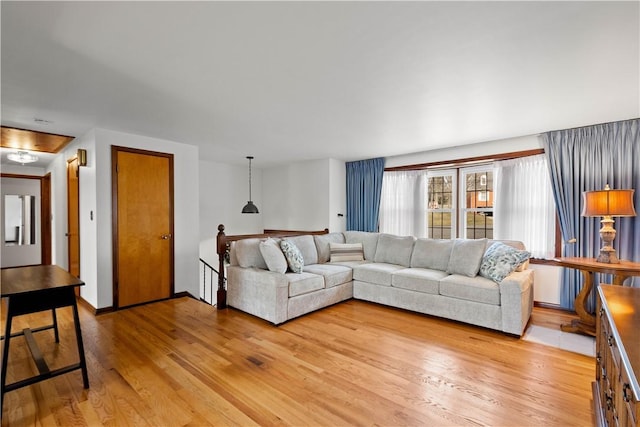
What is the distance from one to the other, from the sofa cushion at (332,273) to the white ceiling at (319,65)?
6.18 feet

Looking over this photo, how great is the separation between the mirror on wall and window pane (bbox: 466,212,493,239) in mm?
8753

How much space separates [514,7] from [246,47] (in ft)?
4.92

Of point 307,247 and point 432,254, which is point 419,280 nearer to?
point 432,254

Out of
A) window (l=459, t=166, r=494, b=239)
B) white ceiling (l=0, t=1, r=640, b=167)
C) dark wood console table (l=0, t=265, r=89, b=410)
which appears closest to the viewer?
white ceiling (l=0, t=1, r=640, b=167)

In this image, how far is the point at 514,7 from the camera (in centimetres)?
152

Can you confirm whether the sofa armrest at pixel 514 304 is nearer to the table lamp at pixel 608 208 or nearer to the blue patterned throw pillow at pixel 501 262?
the blue patterned throw pillow at pixel 501 262

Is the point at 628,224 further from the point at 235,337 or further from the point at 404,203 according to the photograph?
the point at 235,337

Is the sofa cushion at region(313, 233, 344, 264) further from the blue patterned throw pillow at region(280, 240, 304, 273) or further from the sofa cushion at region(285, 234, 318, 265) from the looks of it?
the blue patterned throw pillow at region(280, 240, 304, 273)

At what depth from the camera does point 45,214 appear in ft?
20.4

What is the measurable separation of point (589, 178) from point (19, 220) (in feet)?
33.1

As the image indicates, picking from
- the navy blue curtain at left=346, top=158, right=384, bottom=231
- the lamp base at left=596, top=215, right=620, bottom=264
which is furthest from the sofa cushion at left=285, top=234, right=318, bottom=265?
the lamp base at left=596, top=215, right=620, bottom=264

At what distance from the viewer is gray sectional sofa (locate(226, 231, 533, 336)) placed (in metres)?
3.23

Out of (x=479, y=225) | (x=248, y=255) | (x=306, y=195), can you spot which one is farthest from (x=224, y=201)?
(x=479, y=225)

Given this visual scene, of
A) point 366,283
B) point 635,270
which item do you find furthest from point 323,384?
point 635,270
